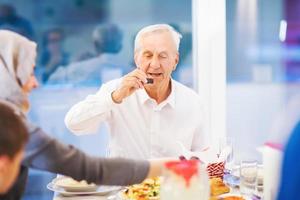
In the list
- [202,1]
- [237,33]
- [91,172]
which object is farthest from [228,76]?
[91,172]

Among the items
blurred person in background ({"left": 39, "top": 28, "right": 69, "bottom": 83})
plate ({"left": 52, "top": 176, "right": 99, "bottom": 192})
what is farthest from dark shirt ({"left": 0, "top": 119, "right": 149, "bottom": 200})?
blurred person in background ({"left": 39, "top": 28, "right": 69, "bottom": 83})

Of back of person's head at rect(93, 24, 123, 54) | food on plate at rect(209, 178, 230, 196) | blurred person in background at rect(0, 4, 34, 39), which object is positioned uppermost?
blurred person in background at rect(0, 4, 34, 39)

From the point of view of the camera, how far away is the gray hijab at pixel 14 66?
Result: 50.8 inches

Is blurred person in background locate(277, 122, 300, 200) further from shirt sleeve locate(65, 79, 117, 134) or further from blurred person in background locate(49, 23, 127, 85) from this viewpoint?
blurred person in background locate(49, 23, 127, 85)

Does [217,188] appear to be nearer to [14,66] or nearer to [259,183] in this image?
[259,183]

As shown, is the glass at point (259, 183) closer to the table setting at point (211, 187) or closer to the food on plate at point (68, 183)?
the table setting at point (211, 187)

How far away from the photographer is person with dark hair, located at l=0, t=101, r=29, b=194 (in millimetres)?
1104

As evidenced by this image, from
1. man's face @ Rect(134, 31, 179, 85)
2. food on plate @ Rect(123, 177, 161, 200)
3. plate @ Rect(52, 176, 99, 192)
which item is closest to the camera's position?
food on plate @ Rect(123, 177, 161, 200)

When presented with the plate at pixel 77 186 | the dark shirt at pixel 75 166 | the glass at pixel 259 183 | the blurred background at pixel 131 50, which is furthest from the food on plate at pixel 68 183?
the blurred background at pixel 131 50

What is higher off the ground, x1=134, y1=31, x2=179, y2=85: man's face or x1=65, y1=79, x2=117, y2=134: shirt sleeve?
x1=134, y1=31, x2=179, y2=85: man's face

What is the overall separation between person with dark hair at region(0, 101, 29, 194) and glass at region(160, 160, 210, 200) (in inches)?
15.3

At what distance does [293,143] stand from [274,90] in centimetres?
248

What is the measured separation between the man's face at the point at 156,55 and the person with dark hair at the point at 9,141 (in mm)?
1137

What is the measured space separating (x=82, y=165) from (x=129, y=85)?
775 mm
